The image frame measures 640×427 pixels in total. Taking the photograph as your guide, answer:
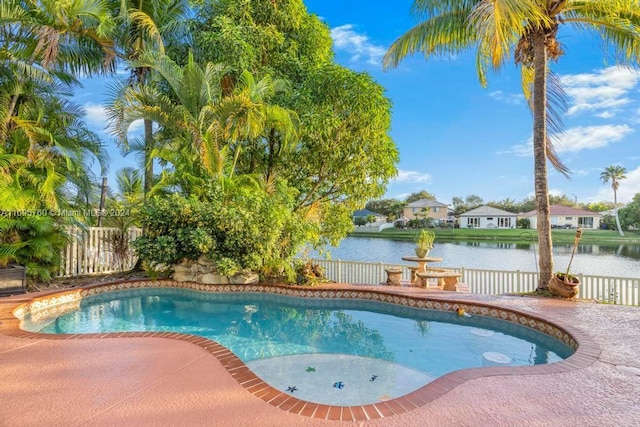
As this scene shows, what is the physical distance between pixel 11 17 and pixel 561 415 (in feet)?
38.0

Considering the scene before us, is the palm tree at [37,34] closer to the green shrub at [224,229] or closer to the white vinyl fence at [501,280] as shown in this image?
the green shrub at [224,229]

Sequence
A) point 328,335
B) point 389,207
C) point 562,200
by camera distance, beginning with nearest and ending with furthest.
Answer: point 328,335 < point 389,207 < point 562,200

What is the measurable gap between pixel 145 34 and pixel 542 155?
36.9 ft

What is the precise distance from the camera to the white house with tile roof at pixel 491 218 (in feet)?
152

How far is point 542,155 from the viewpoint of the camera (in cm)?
754

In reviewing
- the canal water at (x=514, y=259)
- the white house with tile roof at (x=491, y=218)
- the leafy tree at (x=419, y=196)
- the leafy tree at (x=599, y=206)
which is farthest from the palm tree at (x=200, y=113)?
the leafy tree at (x=599, y=206)

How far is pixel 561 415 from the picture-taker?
2.69 meters

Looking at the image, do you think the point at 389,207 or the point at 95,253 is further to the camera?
the point at 389,207

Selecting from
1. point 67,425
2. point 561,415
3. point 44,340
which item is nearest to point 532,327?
point 561,415

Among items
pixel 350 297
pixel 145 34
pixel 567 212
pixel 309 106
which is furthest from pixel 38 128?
pixel 567 212

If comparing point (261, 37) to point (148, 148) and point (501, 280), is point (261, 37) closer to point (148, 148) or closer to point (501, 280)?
point (148, 148)

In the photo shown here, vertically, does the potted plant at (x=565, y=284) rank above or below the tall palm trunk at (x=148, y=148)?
below

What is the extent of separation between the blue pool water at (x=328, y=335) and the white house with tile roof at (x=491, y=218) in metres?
44.9

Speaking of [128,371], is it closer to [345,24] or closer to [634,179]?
[345,24]
